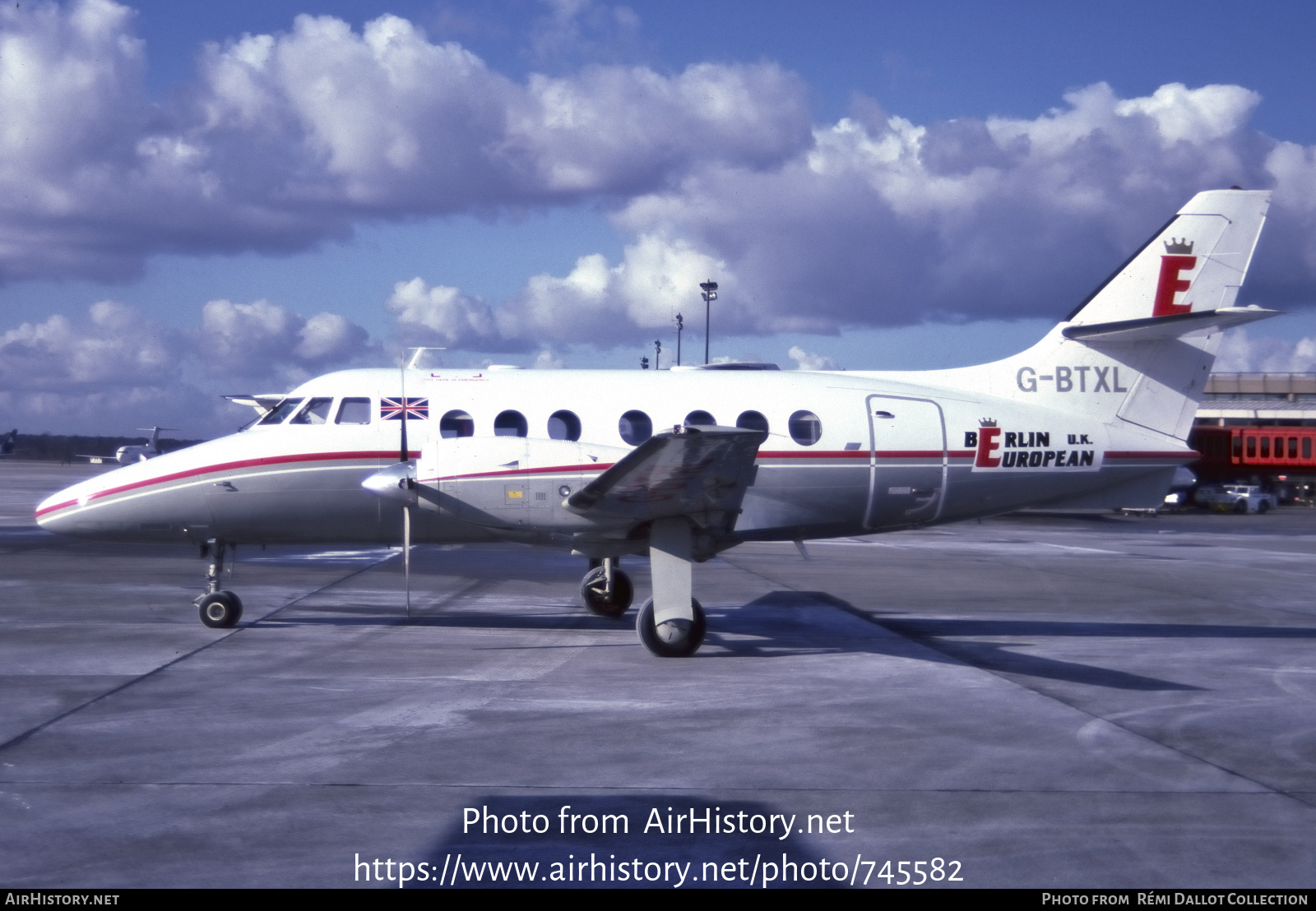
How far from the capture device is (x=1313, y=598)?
18.0 m

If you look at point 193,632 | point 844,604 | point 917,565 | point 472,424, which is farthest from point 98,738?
point 917,565

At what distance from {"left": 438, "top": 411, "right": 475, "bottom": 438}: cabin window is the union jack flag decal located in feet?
0.70

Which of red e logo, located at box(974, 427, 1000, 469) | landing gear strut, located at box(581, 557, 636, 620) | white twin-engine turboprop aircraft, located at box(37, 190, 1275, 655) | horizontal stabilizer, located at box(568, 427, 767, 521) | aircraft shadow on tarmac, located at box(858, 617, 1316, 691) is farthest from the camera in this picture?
landing gear strut, located at box(581, 557, 636, 620)

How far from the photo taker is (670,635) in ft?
37.1

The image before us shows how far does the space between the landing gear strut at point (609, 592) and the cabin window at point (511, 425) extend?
87.0 inches

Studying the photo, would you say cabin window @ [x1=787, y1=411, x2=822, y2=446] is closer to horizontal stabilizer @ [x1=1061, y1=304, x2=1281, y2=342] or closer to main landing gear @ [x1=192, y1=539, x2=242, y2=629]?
horizontal stabilizer @ [x1=1061, y1=304, x2=1281, y2=342]

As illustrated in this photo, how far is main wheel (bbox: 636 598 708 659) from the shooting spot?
11.3 meters

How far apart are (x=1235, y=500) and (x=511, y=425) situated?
49.5m

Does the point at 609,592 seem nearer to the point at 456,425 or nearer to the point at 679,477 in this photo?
the point at 456,425

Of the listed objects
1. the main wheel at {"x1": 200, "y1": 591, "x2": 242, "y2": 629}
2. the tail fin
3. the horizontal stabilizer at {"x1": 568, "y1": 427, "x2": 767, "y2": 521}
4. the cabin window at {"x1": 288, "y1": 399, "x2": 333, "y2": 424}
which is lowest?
the main wheel at {"x1": 200, "y1": 591, "x2": 242, "y2": 629}

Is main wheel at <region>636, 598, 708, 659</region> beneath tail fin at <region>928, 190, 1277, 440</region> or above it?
beneath

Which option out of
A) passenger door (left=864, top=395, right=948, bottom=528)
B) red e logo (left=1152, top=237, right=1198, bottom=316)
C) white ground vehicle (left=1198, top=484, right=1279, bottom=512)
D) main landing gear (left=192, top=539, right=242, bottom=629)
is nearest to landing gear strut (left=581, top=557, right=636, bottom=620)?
passenger door (left=864, top=395, right=948, bottom=528)

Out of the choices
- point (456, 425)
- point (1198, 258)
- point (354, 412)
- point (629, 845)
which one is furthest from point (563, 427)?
point (1198, 258)

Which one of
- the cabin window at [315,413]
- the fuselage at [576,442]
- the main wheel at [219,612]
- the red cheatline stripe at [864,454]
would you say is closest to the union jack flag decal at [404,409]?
the fuselage at [576,442]
